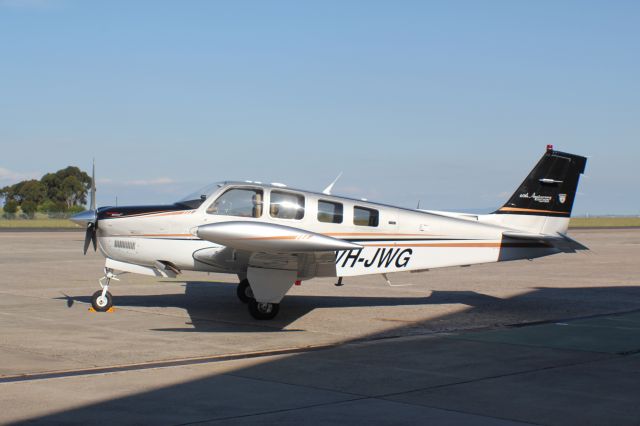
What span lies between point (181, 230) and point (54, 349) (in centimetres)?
337

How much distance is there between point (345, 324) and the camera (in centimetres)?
1292

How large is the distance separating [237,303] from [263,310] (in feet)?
7.93

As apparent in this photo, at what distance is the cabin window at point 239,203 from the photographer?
42.4 feet

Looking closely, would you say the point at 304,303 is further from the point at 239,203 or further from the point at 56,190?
the point at 56,190

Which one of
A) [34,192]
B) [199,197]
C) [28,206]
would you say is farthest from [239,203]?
[34,192]

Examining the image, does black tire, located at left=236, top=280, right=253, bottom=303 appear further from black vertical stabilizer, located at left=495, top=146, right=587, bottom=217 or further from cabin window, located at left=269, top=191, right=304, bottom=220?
black vertical stabilizer, located at left=495, top=146, right=587, bottom=217

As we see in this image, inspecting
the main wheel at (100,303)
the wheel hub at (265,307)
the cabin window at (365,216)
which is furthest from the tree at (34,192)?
the cabin window at (365,216)

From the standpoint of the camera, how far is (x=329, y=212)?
522 inches

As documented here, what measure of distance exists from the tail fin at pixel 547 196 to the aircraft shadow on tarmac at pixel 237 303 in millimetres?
1826

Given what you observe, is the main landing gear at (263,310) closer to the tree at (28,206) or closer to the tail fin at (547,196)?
the tail fin at (547,196)

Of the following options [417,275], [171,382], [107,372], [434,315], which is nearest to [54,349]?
[107,372]

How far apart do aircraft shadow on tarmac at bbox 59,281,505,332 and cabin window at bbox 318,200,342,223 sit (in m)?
1.76

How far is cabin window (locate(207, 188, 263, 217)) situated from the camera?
12.9 meters

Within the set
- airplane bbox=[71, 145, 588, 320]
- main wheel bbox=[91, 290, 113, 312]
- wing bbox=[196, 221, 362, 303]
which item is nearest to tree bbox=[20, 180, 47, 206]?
main wheel bbox=[91, 290, 113, 312]
